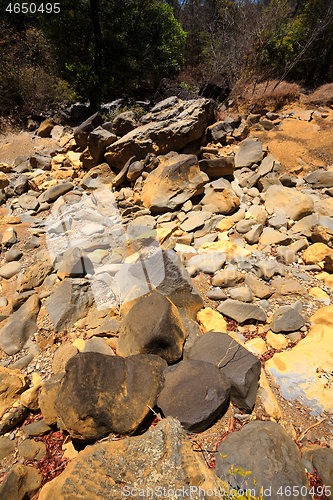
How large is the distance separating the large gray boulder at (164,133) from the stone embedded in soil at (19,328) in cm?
311

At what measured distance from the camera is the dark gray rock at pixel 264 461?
1362 millimetres

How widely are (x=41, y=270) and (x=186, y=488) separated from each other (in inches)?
105

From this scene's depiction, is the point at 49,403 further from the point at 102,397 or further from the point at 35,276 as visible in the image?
the point at 35,276

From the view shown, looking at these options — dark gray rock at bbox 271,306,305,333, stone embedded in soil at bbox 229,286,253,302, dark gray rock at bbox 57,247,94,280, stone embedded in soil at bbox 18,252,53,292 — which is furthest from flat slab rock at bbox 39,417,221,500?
stone embedded in soil at bbox 18,252,53,292

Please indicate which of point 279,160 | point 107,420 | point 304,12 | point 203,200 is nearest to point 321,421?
point 107,420

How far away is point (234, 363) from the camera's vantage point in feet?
6.10

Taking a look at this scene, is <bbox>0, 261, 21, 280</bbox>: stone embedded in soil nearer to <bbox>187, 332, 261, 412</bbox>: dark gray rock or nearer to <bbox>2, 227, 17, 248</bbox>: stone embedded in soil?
<bbox>2, 227, 17, 248</bbox>: stone embedded in soil

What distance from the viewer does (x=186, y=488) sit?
4.09 ft

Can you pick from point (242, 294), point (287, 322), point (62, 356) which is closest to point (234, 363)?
point (287, 322)

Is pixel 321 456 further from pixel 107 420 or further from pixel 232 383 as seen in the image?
pixel 107 420

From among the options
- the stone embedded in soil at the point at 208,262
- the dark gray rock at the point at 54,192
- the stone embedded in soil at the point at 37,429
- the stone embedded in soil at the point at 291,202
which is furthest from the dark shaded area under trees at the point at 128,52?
the stone embedded in soil at the point at 37,429

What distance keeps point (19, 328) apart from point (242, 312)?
2114 mm

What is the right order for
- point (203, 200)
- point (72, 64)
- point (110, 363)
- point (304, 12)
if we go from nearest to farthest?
1. point (110, 363)
2. point (203, 200)
3. point (72, 64)
4. point (304, 12)

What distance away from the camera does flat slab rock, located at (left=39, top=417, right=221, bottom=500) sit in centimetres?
125
